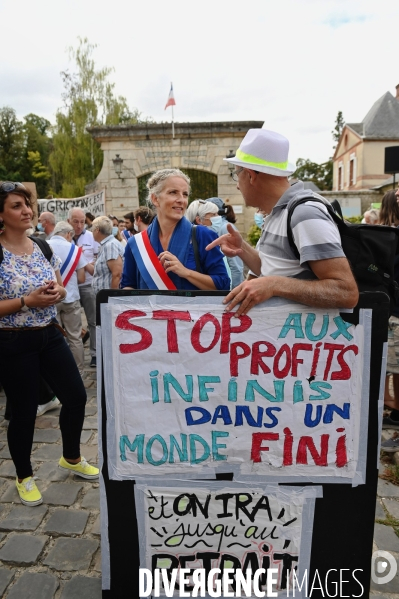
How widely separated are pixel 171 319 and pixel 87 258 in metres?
5.12

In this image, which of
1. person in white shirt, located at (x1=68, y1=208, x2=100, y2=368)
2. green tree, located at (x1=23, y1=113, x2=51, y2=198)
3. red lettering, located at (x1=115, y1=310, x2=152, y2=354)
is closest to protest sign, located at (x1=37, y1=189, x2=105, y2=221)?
person in white shirt, located at (x1=68, y1=208, x2=100, y2=368)

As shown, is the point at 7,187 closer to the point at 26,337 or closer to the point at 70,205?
the point at 26,337

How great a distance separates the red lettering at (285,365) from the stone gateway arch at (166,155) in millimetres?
13860

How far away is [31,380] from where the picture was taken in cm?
270

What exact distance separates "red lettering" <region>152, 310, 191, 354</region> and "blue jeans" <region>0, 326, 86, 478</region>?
4.50 feet

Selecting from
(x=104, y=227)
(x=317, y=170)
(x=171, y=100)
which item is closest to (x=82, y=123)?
(x=171, y=100)

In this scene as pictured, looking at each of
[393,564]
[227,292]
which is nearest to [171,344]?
[227,292]

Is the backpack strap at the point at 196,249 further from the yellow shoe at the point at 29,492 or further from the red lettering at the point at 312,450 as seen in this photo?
the yellow shoe at the point at 29,492

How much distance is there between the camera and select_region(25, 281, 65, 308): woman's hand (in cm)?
261

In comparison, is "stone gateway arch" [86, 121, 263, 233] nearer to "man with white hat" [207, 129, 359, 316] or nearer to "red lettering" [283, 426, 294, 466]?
"man with white hat" [207, 129, 359, 316]

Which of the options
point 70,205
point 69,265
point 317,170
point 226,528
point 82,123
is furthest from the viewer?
point 317,170

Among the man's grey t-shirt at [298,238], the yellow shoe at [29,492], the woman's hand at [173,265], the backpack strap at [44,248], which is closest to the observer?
the man's grey t-shirt at [298,238]

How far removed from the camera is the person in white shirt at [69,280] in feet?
15.9

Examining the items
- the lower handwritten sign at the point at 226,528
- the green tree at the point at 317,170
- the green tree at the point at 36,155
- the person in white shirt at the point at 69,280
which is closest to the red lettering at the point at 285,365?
the lower handwritten sign at the point at 226,528
